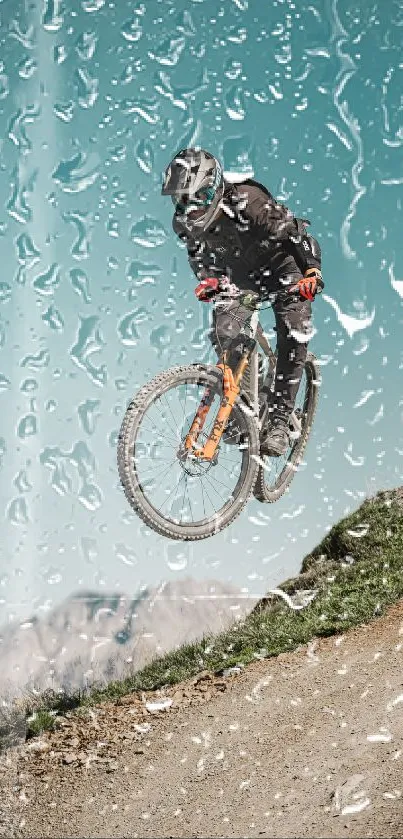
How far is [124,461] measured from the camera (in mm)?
6379

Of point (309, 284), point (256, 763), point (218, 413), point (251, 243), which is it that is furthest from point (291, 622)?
point (251, 243)

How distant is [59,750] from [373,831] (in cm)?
366

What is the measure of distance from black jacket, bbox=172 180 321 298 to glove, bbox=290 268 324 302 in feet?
0.25

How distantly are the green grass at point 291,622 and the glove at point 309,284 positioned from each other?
12.3 feet

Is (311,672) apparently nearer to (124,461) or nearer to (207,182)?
(124,461)

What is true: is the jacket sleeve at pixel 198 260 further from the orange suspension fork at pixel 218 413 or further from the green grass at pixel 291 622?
the green grass at pixel 291 622

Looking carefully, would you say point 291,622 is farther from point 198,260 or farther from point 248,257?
point 198,260

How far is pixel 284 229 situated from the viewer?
7121 millimetres

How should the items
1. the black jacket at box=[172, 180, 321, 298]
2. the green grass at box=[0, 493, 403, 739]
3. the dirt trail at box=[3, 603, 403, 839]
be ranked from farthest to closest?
the green grass at box=[0, 493, 403, 739] < the black jacket at box=[172, 180, 321, 298] < the dirt trail at box=[3, 603, 403, 839]

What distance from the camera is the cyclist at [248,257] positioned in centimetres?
635

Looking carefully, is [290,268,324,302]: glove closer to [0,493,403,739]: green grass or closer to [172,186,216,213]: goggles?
[172,186,216,213]: goggles

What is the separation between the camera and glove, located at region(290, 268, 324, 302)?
23.8 ft

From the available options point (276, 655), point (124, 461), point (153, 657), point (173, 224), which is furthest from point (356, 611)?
point (173, 224)

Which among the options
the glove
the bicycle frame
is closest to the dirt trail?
the bicycle frame
